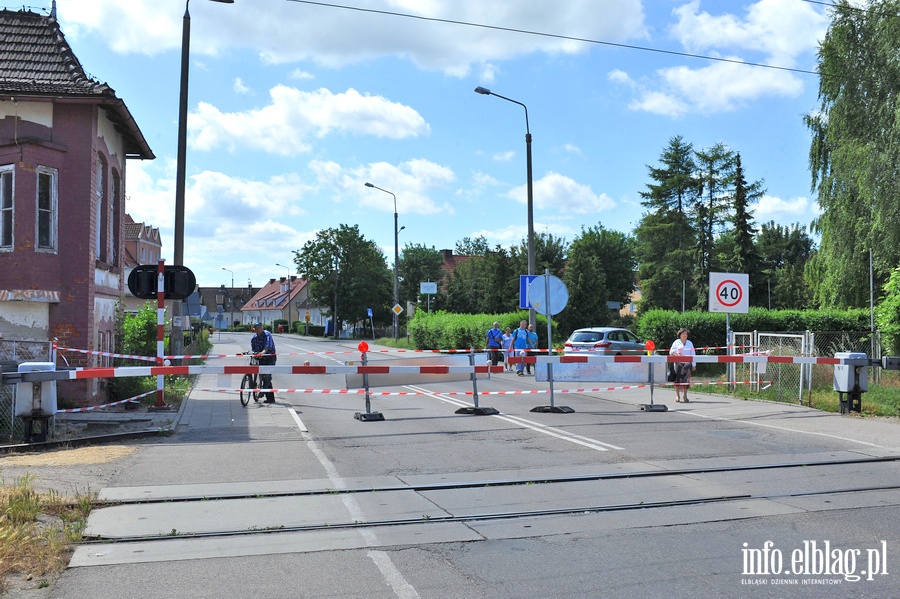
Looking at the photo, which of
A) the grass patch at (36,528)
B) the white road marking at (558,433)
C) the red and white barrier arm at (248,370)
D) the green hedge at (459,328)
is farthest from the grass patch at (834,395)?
the green hedge at (459,328)

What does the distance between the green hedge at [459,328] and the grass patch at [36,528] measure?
2613 cm

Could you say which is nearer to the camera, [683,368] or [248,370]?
[248,370]

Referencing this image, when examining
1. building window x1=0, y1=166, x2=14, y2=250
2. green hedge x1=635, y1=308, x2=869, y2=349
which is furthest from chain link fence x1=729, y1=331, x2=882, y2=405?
building window x1=0, y1=166, x2=14, y2=250

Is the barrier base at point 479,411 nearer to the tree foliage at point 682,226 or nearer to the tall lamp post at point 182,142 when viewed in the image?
the tall lamp post at point 182,142

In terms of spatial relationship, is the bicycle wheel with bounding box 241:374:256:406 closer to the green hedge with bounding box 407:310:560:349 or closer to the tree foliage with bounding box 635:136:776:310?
the green hedge with bounding box 407:310:560:349

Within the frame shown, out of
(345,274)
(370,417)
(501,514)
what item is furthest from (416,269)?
(501,514)

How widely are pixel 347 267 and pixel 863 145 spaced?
62194 mm

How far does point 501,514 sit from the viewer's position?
7074 millimetres

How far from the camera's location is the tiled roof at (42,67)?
14.6 metres

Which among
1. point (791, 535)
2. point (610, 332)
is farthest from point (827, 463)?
point (610, 332)

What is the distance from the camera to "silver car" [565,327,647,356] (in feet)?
86.0

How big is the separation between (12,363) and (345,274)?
74.7m

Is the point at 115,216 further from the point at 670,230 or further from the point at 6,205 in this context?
the point at 670,230

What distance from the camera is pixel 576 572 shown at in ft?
17.7
